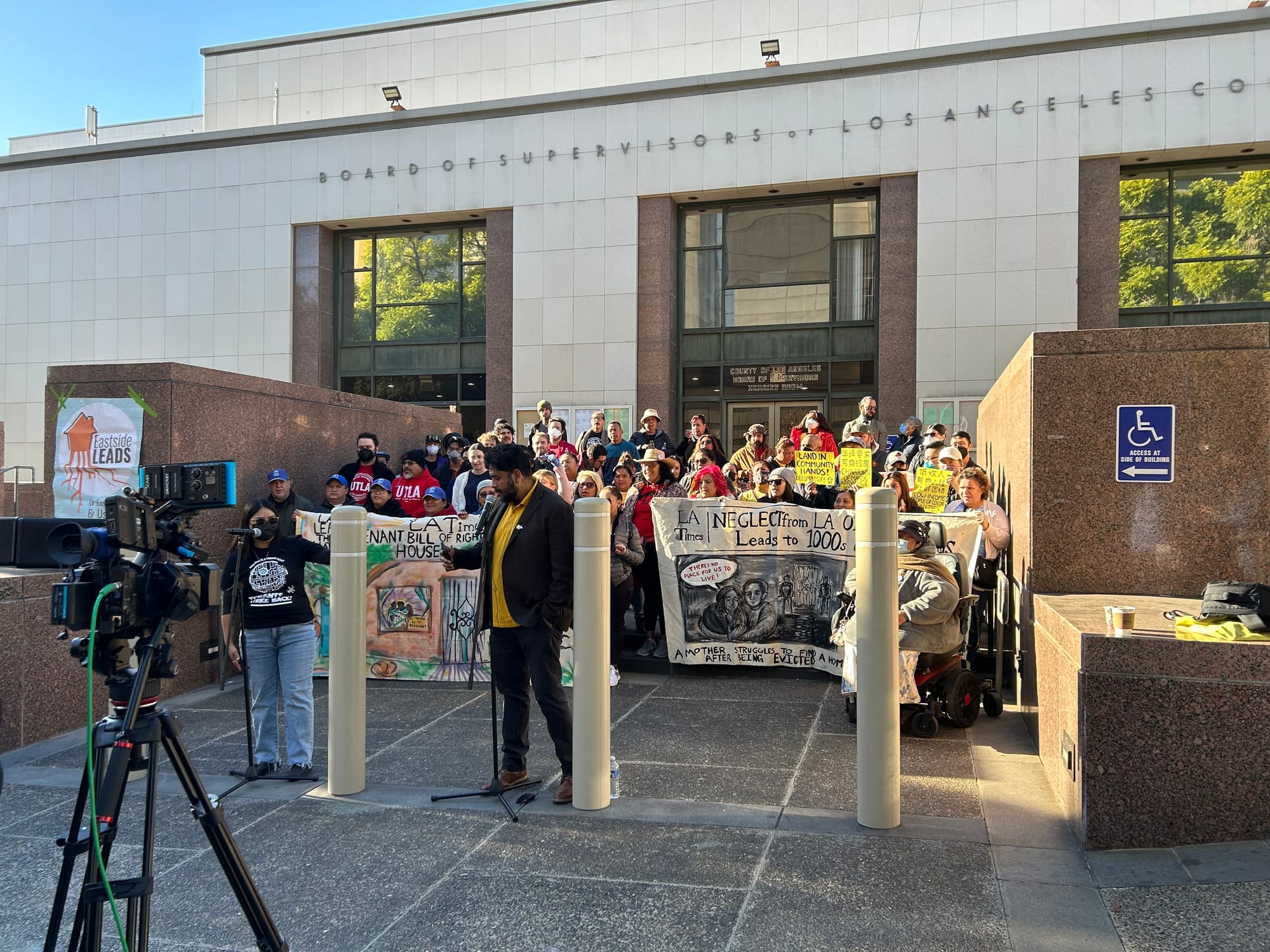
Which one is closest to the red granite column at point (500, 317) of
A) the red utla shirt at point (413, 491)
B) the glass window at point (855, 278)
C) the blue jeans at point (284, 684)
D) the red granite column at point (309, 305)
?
the red granite column at point (309, 305)

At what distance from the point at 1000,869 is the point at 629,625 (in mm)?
6543

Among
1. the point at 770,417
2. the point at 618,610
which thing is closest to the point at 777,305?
the point at 770,417

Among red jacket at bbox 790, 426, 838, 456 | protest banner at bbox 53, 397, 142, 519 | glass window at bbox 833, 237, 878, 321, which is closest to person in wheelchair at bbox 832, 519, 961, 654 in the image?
red jacket at bbox 790, 426, 838, 456

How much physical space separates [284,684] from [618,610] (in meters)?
3.36

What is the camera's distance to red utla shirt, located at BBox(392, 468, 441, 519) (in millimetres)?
11383

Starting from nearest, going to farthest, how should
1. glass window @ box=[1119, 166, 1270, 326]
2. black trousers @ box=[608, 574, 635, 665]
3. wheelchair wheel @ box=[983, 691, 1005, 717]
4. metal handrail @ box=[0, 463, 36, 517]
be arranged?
wheelchair wheel @ box=[983, 691, 1005, 717] < black trousers @ box=[608, 574, 635, 665] < metal handrail @ box=[0, 463, 36, 517] < glass window @ box=[1119, 166, 1270, 326]

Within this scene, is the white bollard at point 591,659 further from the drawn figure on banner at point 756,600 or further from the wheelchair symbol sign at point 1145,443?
the drawn figure on banner at point 756,600

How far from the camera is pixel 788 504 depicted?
9289 mm

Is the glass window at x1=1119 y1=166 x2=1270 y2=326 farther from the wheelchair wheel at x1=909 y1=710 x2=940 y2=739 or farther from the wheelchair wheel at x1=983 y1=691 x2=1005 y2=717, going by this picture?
the wheelchair wheel at x1=909 y1=710 x2=940 y2=739

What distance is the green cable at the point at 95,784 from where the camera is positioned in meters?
3.16

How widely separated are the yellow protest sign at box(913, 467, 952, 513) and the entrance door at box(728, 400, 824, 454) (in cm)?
1087

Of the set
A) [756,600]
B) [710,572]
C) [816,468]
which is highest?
[816,468]

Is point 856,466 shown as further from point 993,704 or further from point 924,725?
point 924,725

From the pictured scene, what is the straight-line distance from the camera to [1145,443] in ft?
20.7
